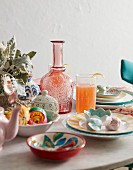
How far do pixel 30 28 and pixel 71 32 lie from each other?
1.32 ft

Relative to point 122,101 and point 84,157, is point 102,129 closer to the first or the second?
point 84,157

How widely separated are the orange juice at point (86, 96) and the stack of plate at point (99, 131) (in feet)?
0.57

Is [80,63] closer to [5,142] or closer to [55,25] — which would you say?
[55,25]

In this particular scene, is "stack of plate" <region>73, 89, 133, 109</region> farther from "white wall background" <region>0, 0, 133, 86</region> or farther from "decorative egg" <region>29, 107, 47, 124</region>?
"white wall background" <region>0, 0, 133, 86</region>

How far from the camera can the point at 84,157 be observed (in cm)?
109

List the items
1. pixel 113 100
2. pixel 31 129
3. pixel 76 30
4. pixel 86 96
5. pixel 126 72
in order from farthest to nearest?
pixel 76 30 < pixel 126 72 < pixel 113 100 < pixel 86 96 < pixel 31 129

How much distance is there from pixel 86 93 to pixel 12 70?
36cm

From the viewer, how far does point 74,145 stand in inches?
43.8

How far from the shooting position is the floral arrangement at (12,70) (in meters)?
1.33

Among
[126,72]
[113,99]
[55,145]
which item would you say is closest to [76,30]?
[126,72]

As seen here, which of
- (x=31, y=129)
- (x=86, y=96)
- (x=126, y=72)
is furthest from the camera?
(x=126, y=72)

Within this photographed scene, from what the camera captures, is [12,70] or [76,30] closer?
[12,70]

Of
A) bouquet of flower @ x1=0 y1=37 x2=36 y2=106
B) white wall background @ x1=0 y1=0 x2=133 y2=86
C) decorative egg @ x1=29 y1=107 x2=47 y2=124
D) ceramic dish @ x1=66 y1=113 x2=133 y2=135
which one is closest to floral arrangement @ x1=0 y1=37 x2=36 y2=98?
bouquet of flower @ x1=0 y1=37 x2=36 y2=106

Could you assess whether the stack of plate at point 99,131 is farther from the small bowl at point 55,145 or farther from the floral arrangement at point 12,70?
Answer: the floral arrangement at point 12,70
